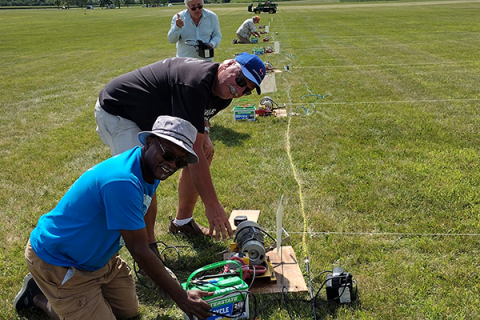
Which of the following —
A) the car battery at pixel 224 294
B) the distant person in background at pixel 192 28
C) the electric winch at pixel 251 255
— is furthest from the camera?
the distant person in background at pixel 192 28

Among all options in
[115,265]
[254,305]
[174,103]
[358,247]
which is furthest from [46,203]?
[358,247]

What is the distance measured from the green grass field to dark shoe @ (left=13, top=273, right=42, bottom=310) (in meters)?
0.10

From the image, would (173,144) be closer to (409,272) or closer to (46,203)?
(409,272)

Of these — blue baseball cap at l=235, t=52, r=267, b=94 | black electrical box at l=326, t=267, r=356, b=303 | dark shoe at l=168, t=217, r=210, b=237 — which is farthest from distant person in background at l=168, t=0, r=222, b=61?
black electrical box at l=326, t=267, r=356, b=303

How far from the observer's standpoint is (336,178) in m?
4.95

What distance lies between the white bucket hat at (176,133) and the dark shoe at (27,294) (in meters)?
1.47

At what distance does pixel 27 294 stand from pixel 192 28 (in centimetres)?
453

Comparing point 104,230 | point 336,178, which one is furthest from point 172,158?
point 336,178

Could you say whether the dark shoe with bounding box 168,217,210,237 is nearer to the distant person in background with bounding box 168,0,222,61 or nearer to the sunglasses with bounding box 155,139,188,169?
the sunglasses with bounding box 155,139,188,169

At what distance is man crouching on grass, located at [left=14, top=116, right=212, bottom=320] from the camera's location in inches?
83.7

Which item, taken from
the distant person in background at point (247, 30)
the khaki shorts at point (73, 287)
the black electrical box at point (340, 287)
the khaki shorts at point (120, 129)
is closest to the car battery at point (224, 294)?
the khaki shorts at point (73, 287)

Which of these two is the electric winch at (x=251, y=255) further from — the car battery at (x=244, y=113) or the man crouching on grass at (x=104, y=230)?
the car battery at (x=244, y=113)

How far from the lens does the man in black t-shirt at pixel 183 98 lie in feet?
9.37

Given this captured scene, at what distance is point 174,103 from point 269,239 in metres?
1.62
